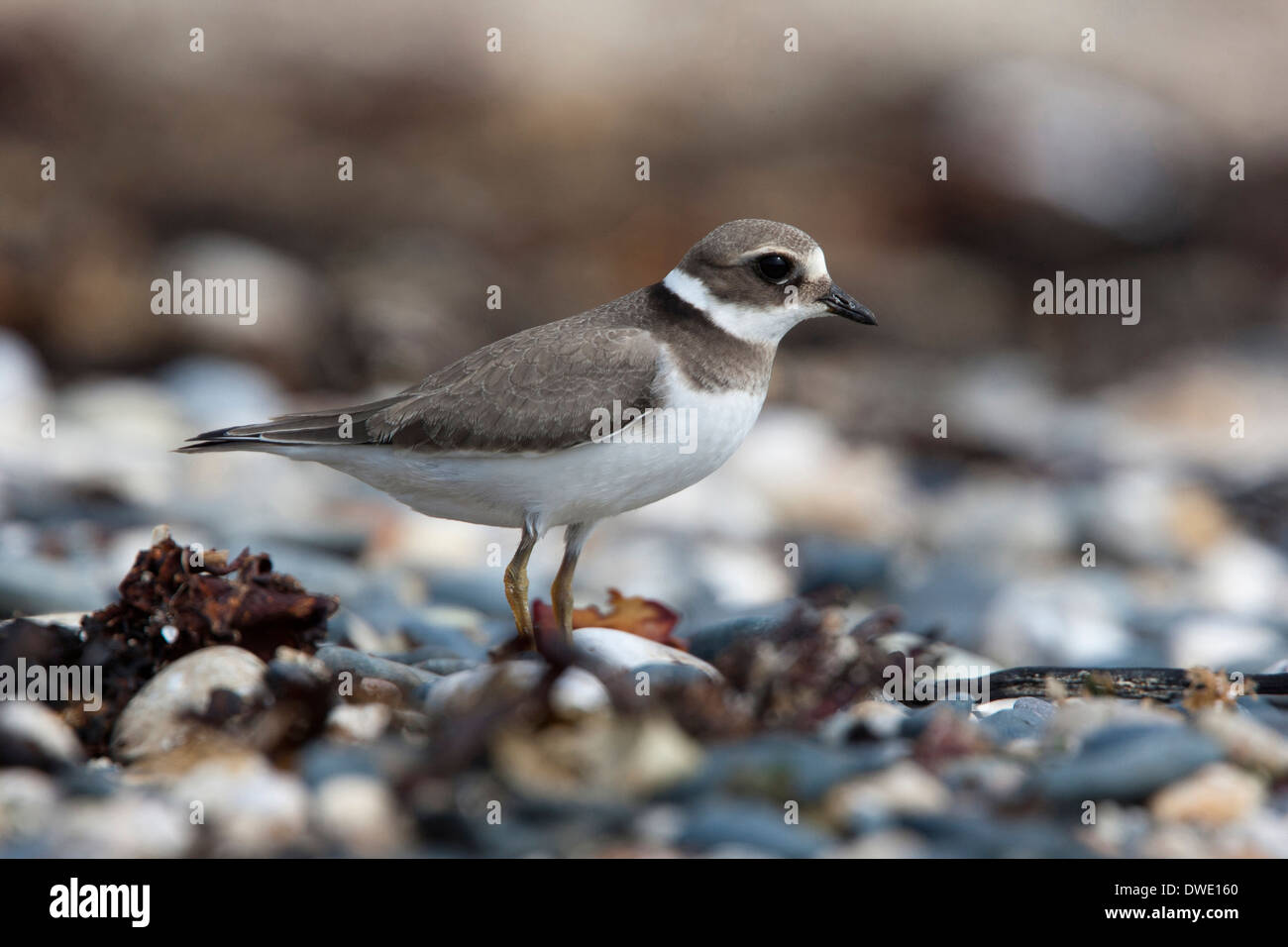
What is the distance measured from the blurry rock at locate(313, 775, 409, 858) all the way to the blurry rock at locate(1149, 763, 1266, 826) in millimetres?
2256

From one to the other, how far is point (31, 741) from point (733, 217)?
1087cm

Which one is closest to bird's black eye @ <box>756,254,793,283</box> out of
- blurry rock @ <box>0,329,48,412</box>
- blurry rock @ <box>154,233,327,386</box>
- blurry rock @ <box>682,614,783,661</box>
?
blurry rock @ <box>682,614,783,661</box>

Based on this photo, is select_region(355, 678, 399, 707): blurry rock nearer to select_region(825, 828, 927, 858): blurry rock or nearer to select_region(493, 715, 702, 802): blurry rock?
select_region(493, 715, 702, 802): blurry rock

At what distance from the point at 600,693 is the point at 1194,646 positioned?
396 cm

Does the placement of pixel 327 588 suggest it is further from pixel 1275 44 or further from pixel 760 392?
pixel 1275 44

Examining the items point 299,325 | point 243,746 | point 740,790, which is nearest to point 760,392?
point 740,790

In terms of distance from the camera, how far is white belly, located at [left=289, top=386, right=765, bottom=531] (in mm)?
5430

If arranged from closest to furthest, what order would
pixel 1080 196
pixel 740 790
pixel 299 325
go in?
pixel 740 790 < pixel 299 325 < pixel 1080 196

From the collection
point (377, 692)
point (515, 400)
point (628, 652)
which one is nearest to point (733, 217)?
point (515, 400)

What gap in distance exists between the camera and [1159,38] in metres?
15.9

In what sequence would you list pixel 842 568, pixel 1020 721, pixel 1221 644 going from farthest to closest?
1. pixel 842 568
2. pixel 1221 644
3. pixel 1020 721

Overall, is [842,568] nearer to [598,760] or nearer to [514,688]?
[514,688]

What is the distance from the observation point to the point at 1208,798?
13.1 ft

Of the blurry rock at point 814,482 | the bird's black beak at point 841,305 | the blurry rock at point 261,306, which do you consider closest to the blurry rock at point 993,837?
the bird's black beak at point 841,305
